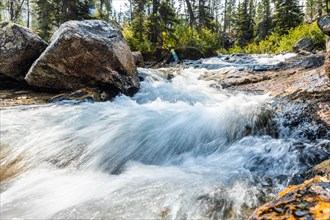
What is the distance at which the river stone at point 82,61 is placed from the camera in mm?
5602

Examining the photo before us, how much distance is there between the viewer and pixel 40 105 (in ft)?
16.3

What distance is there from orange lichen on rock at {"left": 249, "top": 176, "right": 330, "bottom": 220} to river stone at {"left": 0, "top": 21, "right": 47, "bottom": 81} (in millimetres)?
6523

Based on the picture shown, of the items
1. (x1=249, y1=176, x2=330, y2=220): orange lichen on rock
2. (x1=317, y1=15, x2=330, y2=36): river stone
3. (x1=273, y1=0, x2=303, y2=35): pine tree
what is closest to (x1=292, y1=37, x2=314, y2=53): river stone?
(x1=317, y1=15, x2=330, y2=36): river stone

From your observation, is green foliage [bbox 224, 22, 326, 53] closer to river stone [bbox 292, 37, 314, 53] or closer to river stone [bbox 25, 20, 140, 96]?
river stone [bbox 292, 37, 314, 53]

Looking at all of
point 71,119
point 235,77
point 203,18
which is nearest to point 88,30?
point 71,119

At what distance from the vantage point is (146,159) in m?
3.84

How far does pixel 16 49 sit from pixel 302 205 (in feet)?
22.0

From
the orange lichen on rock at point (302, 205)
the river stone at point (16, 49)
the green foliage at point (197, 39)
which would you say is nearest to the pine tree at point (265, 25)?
the green foliage at point (197, 39)

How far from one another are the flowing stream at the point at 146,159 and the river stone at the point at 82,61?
0.88 meters

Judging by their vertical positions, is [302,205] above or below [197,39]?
below

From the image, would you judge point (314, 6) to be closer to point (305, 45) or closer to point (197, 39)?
point (305, 45)

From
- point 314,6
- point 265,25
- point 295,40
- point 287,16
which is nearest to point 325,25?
point 295,40

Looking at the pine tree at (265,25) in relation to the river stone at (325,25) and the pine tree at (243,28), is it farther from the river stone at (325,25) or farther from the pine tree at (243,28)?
the river stone at (325,25)

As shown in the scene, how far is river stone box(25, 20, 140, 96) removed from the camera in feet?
18.4
